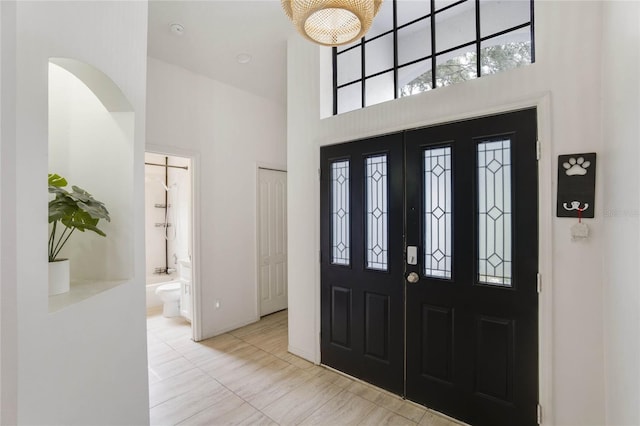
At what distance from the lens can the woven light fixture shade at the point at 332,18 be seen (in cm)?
129

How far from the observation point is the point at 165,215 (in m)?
5.42

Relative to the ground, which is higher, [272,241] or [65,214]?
[65,214]

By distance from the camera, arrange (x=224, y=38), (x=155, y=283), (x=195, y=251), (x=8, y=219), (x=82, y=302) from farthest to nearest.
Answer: (x=155, y=283) < (x=195, y=251) < (x=224, y=38) < (x=82, y=302) < (x=8, y=219)

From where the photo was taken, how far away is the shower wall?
520cm

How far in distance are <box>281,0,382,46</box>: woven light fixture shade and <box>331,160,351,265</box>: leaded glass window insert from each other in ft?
3.99

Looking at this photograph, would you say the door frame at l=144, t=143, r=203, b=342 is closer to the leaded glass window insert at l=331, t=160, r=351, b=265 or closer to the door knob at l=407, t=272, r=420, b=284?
the leaded glass window insert at l=331, t=160, r=351, b=265

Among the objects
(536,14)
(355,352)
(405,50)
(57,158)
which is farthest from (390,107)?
(57,158)

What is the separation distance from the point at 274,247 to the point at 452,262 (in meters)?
2.75

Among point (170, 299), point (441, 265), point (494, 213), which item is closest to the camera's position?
point (494, 213)

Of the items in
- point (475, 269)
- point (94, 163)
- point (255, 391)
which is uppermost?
point (94, 163)

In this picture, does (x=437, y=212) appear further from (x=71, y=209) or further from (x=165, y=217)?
(x=165, y=217)

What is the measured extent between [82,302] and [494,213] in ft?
7.72

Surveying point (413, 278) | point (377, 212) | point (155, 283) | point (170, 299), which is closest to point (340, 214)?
point (377, 212)

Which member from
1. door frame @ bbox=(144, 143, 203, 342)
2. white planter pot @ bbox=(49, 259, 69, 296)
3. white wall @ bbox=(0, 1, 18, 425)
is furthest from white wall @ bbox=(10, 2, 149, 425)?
door frame @ bbox=(144, 143, 203, 342)
